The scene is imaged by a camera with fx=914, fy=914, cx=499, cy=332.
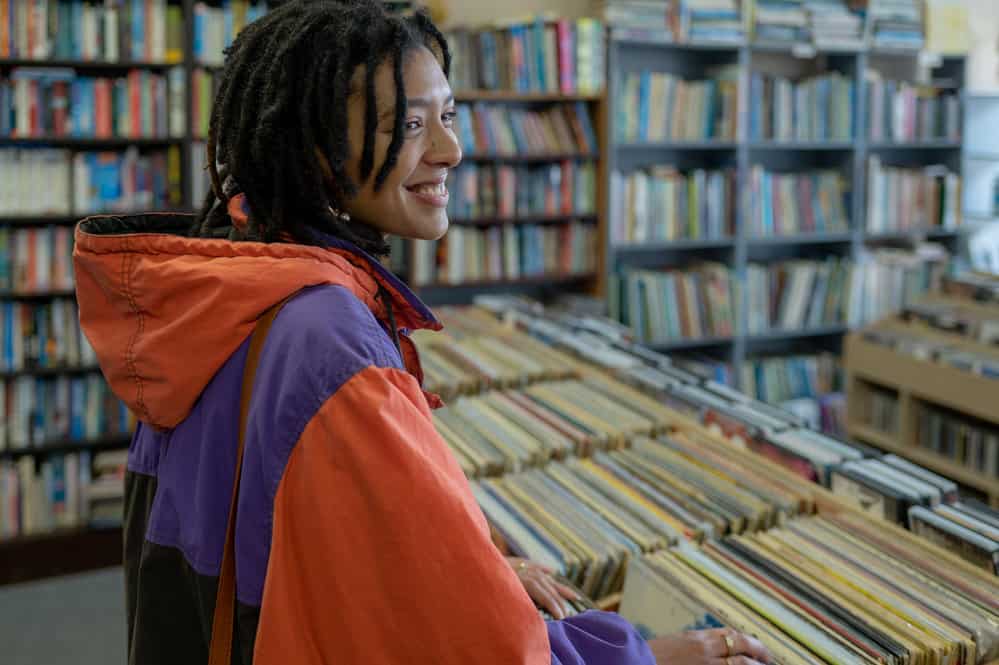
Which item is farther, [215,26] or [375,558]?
[215,26]

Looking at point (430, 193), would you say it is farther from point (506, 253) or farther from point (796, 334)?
point (796, 334)

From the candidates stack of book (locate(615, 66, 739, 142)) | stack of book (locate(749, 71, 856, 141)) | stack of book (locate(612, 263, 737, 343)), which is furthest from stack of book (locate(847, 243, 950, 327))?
stack of book (locate(615, 66, 739, 142))

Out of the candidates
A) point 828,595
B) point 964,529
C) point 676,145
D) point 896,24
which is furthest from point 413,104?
point 896,24

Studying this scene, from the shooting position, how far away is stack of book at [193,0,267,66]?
3408mm

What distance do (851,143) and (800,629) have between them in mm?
3971

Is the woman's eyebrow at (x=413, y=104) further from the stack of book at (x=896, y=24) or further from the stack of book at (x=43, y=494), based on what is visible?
the stack of book at (x=896, y=24)

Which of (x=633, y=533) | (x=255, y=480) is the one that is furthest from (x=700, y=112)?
(x=255, y=480)

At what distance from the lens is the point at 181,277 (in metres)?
0.80

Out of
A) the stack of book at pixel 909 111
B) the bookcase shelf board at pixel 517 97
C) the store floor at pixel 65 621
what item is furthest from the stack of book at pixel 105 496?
the stack of book at pixel 909 111

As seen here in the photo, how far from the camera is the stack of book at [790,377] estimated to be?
461 cm

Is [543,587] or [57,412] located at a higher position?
[543,587]

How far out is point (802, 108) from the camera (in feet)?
14.7

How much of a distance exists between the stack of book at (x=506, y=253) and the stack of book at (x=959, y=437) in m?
1.59

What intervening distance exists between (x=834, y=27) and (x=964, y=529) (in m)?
3.69
